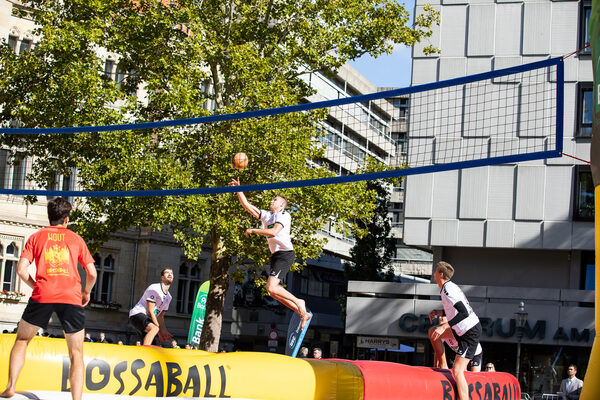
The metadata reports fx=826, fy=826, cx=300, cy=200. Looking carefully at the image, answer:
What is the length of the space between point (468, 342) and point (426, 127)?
68.9 ft

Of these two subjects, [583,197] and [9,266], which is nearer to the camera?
[583,197]

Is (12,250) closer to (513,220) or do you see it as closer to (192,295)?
(192,295)

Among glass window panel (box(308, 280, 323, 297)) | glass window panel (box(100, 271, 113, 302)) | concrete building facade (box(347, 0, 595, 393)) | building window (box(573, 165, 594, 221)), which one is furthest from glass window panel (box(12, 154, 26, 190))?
glass window panel (box(308, 280, 323, 297))

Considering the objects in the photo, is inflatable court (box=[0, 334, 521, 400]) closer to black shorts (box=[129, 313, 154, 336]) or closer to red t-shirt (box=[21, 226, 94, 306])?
red t-shirt (box=[21, 226, 94, 306])

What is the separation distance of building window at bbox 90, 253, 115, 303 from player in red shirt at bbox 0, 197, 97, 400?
3452 cm

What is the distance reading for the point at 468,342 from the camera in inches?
450

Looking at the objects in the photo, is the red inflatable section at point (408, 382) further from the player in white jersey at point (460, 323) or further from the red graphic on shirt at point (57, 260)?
the red graphic on shirt at point (57, 260)

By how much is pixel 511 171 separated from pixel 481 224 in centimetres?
247

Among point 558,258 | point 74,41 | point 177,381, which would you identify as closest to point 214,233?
point 74,41

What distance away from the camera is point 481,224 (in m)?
33.7

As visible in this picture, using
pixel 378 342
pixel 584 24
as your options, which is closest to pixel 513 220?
pixel 378 342

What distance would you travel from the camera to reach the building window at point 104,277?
42094 mm

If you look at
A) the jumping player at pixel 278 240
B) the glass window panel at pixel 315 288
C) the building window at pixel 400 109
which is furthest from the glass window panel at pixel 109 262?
the building window at pixel 400 109

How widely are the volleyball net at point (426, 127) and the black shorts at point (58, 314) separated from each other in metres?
2.59
